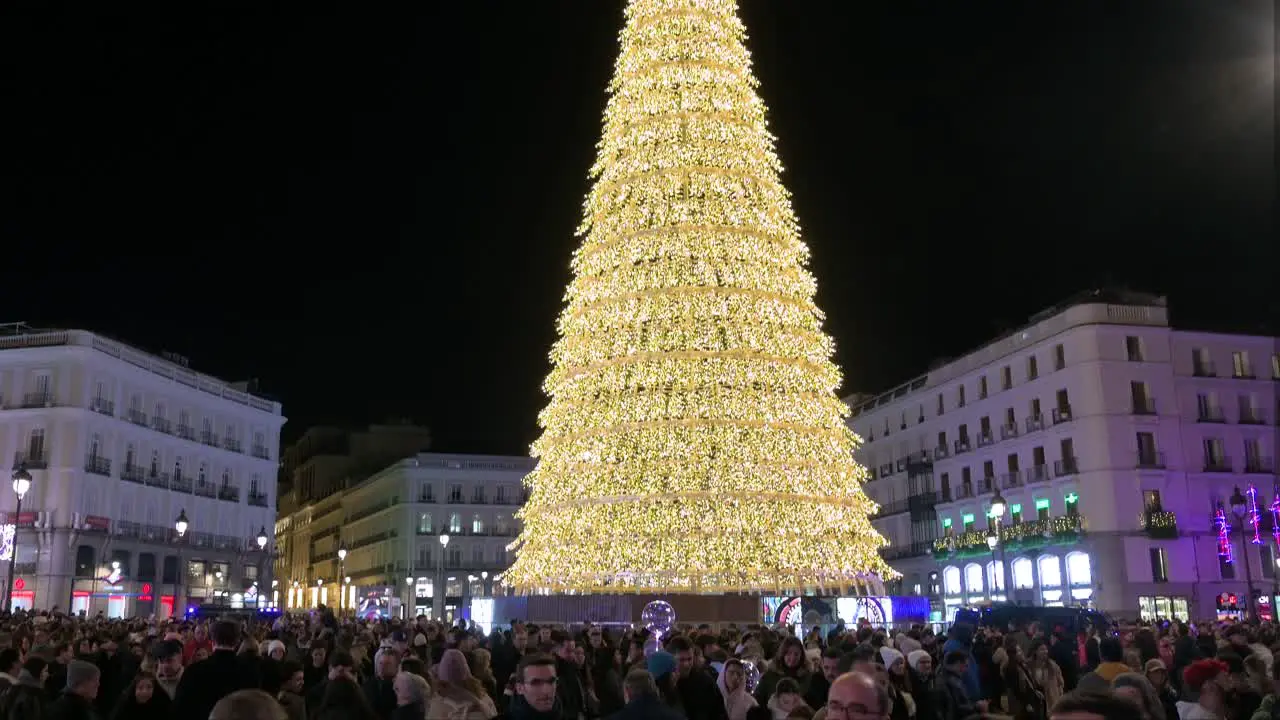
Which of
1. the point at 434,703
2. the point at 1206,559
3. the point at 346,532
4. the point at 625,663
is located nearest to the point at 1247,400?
the point at 1206,559

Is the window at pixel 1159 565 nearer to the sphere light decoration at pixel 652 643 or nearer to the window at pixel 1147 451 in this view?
the window at pixel 1147 451

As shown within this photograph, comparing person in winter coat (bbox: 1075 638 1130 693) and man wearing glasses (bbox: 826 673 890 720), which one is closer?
man wearing glasses (bbox: 826 673 890 720)

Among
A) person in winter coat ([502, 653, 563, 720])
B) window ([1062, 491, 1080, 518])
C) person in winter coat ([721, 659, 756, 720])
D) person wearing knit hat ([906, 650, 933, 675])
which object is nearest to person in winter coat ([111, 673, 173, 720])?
person in winter coat ([502, 653, 563, 720])

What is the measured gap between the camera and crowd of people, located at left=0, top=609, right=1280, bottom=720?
649 cm

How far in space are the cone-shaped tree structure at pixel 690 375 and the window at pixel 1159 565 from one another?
81.5 feet

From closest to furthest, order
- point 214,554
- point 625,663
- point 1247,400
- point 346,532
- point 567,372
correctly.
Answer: point 625,663
point 567,372
point 1247,400
point 214,554
point 346,532

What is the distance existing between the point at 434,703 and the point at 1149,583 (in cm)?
4765

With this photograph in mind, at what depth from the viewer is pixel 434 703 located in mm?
7625

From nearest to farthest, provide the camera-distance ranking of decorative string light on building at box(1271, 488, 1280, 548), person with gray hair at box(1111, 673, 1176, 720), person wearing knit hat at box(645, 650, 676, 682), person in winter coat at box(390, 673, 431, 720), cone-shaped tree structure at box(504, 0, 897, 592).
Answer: person with gray hair at box(1111, 673, 1176, 720), person in winter coat at box(390, 673, 431, 720), person wearing knit hat at box(645, 650, 676, 682), cone-shaped tree structure at box(504, 0, 897, 592), decorative string light on building at box(1271, 488, 1280, 548)

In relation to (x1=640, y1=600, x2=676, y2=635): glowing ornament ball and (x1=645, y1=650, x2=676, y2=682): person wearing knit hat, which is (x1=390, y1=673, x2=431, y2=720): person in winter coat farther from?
(x1=640, y1=600, x2=676, y2=635): glowing ornament ball

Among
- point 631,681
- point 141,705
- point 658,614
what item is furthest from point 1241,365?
point 141,705

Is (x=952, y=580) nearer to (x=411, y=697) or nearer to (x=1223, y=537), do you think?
(x=1223, y=537)

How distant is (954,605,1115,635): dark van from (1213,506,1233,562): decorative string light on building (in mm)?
24899

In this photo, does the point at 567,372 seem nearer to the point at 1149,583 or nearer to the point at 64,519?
the point at 1149,583
